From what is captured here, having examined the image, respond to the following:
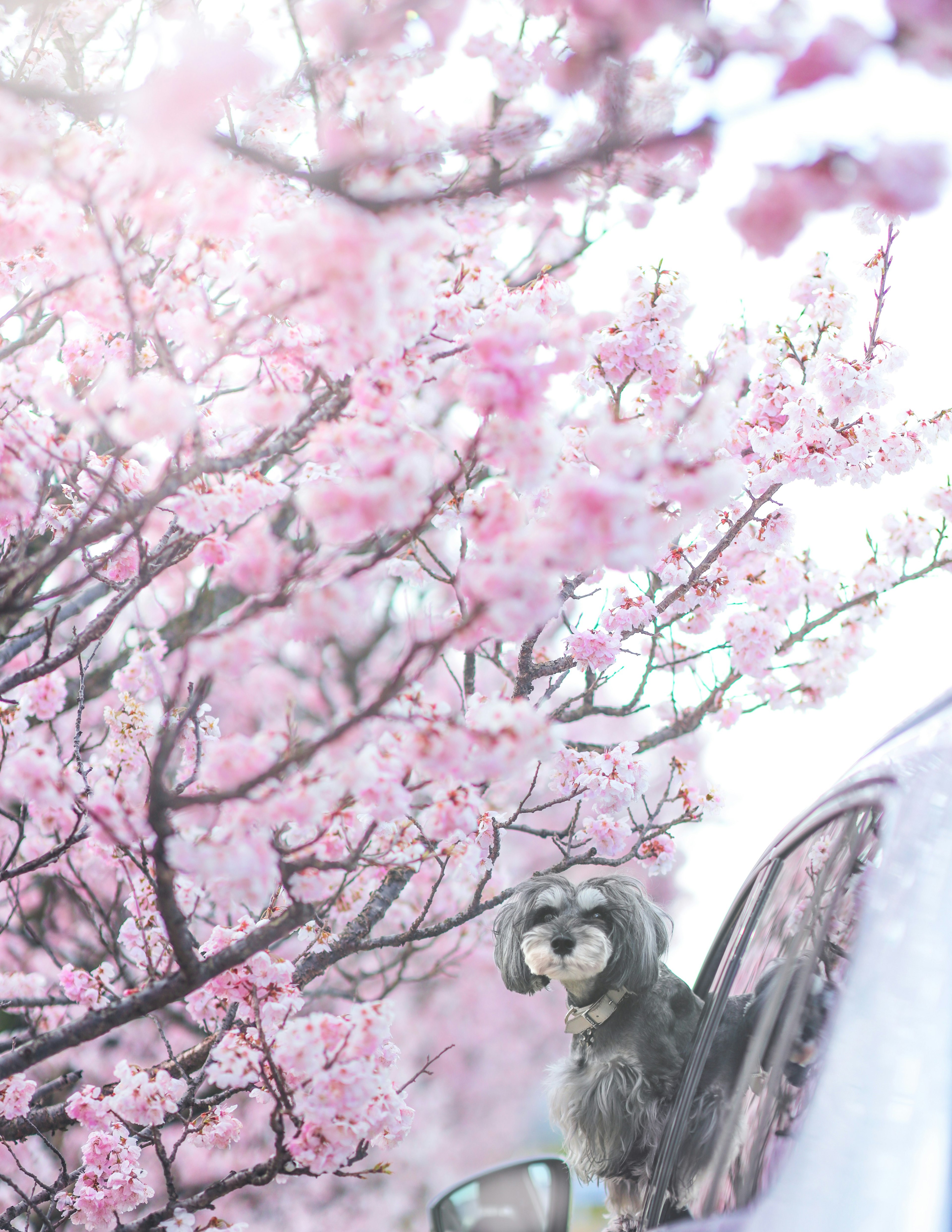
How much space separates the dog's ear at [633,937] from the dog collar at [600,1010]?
0.03 m

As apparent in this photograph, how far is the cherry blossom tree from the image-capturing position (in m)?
1.81

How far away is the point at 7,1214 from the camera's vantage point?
2.66 m

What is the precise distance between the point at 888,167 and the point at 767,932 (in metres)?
1.53

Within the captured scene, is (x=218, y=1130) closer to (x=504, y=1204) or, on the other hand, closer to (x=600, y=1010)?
(x=504, y=1204)

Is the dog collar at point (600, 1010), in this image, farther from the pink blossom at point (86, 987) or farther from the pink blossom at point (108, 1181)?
the pink blossom at point (86, 987)

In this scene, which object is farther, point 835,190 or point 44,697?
point 44,697

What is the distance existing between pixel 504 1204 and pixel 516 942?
729mm

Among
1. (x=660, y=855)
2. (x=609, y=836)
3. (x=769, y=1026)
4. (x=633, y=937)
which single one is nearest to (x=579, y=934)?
(x=633, y=937)

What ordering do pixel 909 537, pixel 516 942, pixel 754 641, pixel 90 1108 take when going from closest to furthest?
1. pixel 90 1108
2. pixel 516 942
3. pixel 754 641
4. pixel 909 537

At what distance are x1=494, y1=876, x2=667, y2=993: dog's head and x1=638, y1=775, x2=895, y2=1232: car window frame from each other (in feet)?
0.74

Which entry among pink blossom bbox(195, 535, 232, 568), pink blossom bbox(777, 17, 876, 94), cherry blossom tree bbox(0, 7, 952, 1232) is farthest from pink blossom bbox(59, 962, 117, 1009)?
pink blossom bbox(777, 17, 876, 94)

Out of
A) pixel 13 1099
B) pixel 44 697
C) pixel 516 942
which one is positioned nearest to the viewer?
pixel 13 1099

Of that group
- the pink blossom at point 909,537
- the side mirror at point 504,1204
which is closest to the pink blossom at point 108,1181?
the side mirror at point 504,1204

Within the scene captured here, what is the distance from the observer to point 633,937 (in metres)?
A: 2.74
